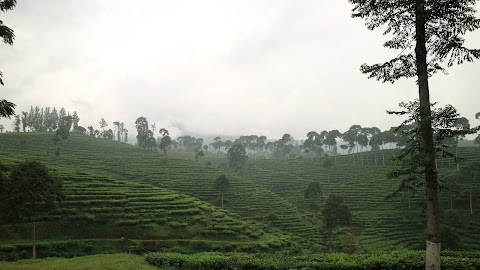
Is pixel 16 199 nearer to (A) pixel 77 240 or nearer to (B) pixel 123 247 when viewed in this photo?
(A) pixel 77 240

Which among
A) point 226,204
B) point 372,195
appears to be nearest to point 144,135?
point 226,204

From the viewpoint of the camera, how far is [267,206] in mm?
80250

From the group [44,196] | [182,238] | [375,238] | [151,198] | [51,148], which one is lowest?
[375,238]

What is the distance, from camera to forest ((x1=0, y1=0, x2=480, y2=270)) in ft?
40.9

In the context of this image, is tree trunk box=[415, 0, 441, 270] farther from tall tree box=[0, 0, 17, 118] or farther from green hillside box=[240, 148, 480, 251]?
green hillside box=[240, 148, 480, 251]

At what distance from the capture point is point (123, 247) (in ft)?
143

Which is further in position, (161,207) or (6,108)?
(161,207)

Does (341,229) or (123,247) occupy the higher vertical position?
(123,247)

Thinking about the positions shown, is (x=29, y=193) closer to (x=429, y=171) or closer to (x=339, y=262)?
(x=339, y=262)

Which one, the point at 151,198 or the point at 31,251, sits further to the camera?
the point at 151,198

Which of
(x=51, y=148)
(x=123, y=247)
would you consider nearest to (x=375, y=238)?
(x=123, y=247)

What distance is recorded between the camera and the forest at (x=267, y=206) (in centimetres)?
1246

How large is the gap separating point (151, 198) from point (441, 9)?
196 feet

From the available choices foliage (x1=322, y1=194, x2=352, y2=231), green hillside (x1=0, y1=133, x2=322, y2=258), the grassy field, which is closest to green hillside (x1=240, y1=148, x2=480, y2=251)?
the grassy field
